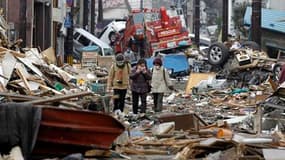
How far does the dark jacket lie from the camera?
18.7 meters

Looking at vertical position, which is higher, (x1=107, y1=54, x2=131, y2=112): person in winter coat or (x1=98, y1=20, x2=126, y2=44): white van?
(x1=107, y1=54, x2=131, y2=112): person in winter coat

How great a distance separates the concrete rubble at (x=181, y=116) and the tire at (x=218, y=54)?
10.6 feet

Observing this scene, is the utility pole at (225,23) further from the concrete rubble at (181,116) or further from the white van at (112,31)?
the concrete rubble at (181,116)

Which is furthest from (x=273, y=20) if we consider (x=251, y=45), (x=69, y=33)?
(x=69, y=33)

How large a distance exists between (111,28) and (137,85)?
31110mm

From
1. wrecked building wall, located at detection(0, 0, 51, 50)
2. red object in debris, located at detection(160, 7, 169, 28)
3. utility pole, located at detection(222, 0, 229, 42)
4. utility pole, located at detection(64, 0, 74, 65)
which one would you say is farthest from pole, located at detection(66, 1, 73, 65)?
utility pole, located at detection(222, 0, 229, 42)

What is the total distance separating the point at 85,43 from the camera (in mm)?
48062

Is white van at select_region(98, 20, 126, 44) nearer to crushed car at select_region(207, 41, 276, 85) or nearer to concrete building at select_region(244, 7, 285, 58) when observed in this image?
concrete building at select_region(244, 7, 285, 58)

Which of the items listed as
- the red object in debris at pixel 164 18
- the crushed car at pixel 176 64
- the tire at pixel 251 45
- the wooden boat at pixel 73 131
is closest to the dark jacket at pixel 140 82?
the wooden boat at pixel 73 131

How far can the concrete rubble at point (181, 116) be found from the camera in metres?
11.0

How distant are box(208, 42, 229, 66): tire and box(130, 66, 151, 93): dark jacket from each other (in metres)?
11.3

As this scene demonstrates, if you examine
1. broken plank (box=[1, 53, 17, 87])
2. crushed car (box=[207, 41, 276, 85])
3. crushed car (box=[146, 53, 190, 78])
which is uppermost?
broken plank (box=[1, 53, 17, 87])

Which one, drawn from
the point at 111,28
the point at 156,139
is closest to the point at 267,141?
the point at 156,139

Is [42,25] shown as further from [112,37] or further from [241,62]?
[241,62]
